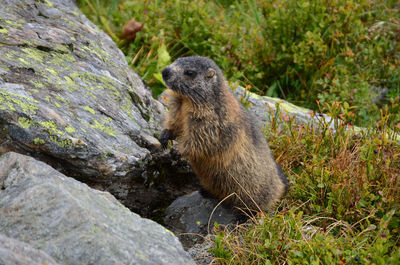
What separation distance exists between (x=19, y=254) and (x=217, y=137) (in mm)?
2667

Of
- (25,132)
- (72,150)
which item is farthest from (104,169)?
(25,132)

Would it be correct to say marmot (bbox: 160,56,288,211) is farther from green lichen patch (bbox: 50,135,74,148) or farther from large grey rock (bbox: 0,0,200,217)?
green lichen patch (bbox: 50,135,74,148)

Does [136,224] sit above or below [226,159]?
above

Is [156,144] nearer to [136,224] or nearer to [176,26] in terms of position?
[136,224]

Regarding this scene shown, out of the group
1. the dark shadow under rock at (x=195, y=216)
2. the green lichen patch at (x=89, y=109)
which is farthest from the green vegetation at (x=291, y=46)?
the green lichen patch at (x=89, y=109)

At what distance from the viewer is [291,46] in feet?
23.7

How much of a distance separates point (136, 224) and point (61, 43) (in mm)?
2610

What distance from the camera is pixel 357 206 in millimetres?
4520

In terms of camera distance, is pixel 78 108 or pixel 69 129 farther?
pixel 78 108

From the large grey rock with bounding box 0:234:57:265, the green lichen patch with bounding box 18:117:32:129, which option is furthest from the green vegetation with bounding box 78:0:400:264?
the large grey rock with bounding box 0:234:57:265

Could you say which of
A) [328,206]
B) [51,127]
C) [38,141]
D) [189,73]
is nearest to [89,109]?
[51,127]

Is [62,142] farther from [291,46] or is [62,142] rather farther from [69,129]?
[291,46]

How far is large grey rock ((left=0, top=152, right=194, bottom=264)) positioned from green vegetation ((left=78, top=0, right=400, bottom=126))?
389cm

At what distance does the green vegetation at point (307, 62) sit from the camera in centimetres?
508
